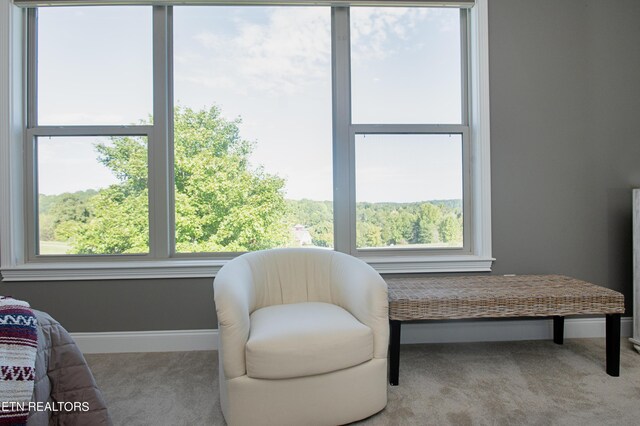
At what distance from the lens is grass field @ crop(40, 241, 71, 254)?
252 centimetres

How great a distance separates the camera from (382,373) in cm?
164

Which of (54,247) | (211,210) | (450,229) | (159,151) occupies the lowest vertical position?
(54,247)

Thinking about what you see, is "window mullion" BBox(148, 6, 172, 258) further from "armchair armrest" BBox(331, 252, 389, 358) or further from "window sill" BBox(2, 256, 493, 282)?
"armchair armrest" BBox(331, 252, 389, 358)

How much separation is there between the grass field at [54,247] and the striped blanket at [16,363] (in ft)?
4.95

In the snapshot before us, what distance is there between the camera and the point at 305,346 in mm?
1475

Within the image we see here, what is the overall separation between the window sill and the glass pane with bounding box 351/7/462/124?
1.06m

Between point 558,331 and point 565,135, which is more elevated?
point 565,135

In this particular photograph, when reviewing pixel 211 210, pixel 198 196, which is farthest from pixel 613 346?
pixel 198 196

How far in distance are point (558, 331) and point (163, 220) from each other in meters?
2.91

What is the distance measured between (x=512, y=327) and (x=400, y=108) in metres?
1.81

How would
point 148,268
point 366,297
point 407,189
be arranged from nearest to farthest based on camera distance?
point 366,297 → point 148,268 → point 407,189

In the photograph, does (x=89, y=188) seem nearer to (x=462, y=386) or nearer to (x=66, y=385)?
(x=66, y=385)

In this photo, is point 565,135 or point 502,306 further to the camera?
point 565,135

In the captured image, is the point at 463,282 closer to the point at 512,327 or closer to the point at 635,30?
the point at 512,327
